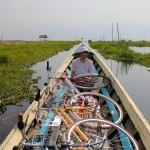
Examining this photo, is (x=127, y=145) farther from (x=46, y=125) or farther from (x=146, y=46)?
(x=146, y=46)

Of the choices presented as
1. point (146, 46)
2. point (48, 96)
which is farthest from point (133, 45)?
point (48, 96)

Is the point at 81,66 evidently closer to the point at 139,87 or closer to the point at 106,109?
the point at 106,109

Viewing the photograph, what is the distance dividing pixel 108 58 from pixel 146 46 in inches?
949

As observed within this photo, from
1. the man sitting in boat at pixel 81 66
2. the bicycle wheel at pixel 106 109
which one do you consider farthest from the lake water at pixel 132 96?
the bicycle wheel at pixel 106 109

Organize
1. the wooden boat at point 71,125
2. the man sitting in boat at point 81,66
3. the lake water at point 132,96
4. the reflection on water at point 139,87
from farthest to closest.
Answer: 1. the reflection on water at point 139,87
2. the man sitting in boat at point 81,66
3. the lake water at point 132,96
4. the wooden boat at point 71,125

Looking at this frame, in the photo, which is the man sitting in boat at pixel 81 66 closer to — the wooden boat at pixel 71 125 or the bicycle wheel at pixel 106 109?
the wooden boat at pixel 71 125

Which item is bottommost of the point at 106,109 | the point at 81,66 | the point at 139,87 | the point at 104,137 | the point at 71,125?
the point at 139,87

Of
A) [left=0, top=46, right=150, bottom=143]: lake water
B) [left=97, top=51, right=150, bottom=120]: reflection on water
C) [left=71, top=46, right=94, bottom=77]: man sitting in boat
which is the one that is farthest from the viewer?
[left=97, top=51, right=150, bottom=120]: reflection on water

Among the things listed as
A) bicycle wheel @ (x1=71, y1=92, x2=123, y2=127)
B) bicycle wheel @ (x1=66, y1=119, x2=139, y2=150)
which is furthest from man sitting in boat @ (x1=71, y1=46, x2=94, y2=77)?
bicycle wheel @ (x1=66, y1=119, x2=139, y2=150)

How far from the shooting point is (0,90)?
9523 millimetres

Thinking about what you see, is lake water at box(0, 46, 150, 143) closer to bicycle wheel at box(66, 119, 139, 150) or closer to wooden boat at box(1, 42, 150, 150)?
wooden boat at box(1, 42, 150, 150)

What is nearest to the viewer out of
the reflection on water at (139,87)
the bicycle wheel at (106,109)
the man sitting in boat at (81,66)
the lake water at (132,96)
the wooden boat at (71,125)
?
the wooden boat at (71,125)

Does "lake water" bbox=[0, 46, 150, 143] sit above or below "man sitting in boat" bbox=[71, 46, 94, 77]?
below

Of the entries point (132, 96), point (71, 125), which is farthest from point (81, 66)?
point (132, 96)
